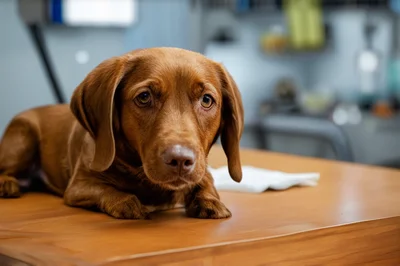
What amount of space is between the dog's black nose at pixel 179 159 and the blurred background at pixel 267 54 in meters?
2.03

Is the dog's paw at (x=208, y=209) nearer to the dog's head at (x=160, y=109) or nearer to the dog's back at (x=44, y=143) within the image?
the dog's head at (x=160, y=109)

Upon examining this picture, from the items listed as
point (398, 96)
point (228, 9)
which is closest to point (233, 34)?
point (228, 9)

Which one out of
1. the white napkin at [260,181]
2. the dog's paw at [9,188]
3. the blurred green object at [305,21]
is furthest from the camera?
the blurred green object at [305,21]

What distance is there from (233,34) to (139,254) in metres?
4.09

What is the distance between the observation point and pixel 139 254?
1063 mm

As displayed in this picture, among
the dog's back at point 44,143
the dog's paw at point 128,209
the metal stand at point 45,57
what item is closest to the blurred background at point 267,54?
the metal stand at point 45,57

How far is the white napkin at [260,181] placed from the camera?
1701 millimetres

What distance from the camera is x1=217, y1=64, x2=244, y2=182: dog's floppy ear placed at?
1.47 meters

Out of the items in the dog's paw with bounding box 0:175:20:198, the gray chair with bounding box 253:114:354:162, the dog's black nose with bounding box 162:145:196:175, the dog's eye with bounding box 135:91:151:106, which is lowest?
the gray chair with bounding box 253:114:354:162

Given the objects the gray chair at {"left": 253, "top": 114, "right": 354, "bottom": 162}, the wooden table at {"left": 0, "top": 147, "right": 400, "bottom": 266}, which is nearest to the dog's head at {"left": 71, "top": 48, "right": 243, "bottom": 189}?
the wooden table at {"left": 0, "top": 147, "right": 400, "bottom": 266}

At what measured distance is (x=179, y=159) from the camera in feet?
4.22

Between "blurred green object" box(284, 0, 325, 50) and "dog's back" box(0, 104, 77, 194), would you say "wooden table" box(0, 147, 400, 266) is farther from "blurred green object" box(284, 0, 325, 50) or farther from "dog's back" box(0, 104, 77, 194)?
"blurred green object" box(284, 0, 325, 50)

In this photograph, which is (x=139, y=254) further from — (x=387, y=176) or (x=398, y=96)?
(x=398, y=96)

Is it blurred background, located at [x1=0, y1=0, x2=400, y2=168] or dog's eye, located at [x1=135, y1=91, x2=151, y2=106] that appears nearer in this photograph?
dog's eye, located at [x1=135, y1=91, x2=151, y2=106]
